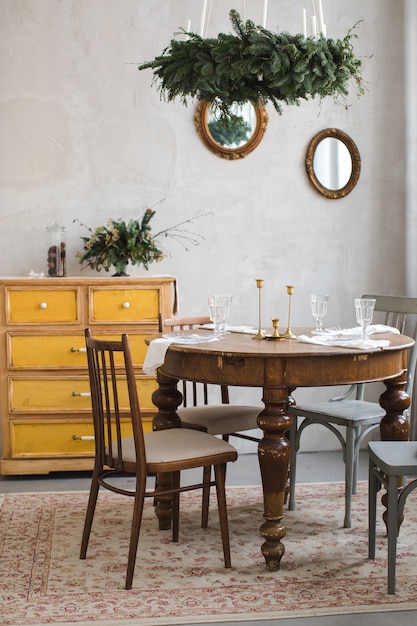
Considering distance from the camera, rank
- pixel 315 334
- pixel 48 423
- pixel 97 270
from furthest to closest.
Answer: pixel 97 270, pixel 48 423, pixel 315 334

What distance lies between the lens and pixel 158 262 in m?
5.16

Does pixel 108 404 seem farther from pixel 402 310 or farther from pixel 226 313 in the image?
pixel 402 310

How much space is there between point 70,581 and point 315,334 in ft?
5.04

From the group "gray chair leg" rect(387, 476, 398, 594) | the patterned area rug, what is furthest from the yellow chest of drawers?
"gray chair leg" rect(387, 476, 398, 594)

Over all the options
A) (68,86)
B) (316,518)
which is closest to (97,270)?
(68,86)

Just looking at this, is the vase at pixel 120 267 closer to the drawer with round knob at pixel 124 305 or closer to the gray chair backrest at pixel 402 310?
the drawer with round knob at pixel 124 305

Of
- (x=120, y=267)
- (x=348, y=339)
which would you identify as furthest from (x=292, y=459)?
(x=120, y=267)

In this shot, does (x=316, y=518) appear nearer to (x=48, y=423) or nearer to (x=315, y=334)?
(x=315, y=334)

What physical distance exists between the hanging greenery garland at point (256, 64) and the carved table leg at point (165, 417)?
1304 mm

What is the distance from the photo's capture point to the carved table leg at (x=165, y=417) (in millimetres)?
3719

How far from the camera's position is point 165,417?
3.73m

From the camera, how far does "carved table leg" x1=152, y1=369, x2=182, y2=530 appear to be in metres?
3.72

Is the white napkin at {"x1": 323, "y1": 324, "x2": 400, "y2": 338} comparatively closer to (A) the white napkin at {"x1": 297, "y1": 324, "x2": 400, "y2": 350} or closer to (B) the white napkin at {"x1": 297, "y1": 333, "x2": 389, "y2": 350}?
(A) the white napkin at {"x1": 297, "y1": 324, "x2": 400, "y2": 350}

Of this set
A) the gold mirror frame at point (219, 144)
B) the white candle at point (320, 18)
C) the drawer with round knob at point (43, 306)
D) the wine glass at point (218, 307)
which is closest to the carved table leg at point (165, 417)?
the wine glass at point (218, 307)
